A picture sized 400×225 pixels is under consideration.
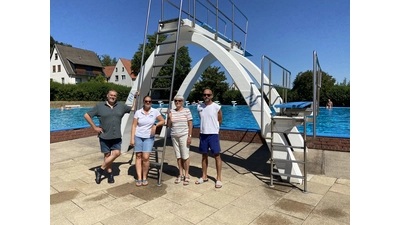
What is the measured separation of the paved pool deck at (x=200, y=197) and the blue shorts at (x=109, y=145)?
24.4 inches

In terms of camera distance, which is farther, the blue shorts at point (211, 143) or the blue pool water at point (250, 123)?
the blue pool water at point (250, 123)

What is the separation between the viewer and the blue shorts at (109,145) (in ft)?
14.3

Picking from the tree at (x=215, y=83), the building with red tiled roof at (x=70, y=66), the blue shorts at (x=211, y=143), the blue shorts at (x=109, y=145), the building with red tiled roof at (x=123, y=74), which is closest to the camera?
the blue shorts at (x=211, y=143)

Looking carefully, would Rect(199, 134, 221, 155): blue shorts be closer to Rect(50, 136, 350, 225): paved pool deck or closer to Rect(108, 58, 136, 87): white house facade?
Rect(50, 136, 350, 225): paved pool deck

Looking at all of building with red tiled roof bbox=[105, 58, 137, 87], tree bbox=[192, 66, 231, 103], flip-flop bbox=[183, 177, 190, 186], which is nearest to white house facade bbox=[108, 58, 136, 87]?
building with red tiled roof bbox=[105, 58, 137, 87]

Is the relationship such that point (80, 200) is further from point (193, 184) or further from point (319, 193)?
point (319, 193)

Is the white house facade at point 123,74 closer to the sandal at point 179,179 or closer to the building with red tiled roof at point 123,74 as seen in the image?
the building with red tiled roof at point 123,74

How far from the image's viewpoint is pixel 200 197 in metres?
3.68

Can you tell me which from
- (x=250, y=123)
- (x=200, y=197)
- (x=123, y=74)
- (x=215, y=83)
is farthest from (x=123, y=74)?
(x=200, y=197)

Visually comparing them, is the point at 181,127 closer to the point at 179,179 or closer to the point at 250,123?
the point at 179,179

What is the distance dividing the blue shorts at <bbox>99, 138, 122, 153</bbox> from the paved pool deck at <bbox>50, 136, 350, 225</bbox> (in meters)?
0.62

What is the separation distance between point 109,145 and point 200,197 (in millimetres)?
2000

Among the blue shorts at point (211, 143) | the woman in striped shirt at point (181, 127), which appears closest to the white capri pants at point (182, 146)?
the woman in striped shirt at point (181, 127)
